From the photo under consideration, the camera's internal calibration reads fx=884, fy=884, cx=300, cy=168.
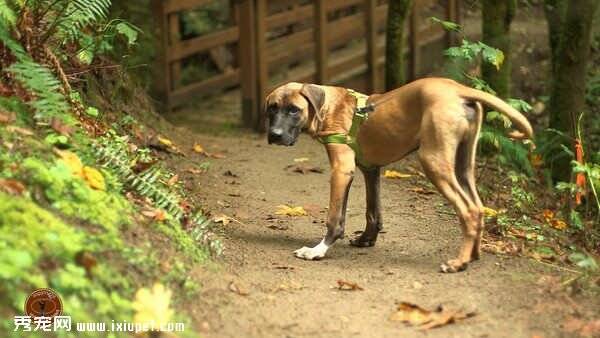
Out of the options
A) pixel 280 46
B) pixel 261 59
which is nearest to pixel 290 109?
pixel 261 59

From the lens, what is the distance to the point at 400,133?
682 centimetres

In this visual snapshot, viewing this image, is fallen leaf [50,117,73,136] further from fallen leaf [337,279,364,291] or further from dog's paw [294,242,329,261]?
fallen leaf [337,279,364,291]

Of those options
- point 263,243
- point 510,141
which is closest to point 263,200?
point 263,243

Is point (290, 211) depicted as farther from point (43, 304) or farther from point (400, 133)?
point (43, 304)

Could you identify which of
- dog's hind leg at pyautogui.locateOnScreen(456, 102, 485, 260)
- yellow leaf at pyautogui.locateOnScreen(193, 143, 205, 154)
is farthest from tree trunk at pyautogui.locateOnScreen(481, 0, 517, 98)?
dog's hind leg at pyautogui.locateOnScreen(456, 102, 485, 260)

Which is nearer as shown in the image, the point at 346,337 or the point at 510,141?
the point at 346,337

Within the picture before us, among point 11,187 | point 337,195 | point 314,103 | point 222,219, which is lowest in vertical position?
point 222,219

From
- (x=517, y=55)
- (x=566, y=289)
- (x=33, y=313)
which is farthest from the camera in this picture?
(x=517, y=55)

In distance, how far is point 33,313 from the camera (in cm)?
452

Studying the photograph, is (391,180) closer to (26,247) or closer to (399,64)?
(399,64)

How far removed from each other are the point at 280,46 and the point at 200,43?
1.39 m

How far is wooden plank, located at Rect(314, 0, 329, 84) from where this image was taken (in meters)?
13.4

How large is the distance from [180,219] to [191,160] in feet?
12.1

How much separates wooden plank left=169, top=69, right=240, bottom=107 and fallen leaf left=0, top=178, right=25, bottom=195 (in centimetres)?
812
